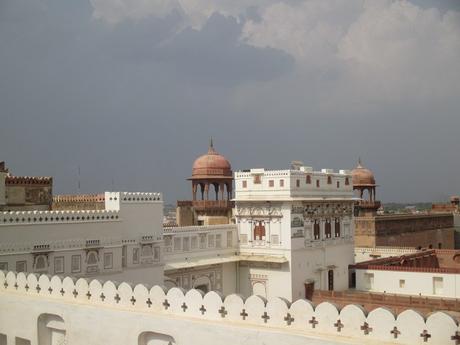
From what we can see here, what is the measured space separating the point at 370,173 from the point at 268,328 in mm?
37266

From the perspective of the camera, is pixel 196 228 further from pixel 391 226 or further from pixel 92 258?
pixel 391 226

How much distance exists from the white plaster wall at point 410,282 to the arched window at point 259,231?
584 centimetres

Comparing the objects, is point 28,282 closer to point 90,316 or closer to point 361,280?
point 90,316

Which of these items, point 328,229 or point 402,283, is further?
point 328,229

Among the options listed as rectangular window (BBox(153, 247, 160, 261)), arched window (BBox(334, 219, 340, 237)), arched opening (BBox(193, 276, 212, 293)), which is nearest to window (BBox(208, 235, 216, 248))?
arched opening (BBox(193, 276, 212, 293))

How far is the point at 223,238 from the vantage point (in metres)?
27.3

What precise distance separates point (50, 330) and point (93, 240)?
6989mm

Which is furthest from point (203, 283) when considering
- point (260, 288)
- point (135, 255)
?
point (135, 255)

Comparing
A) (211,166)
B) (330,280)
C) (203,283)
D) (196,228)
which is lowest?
(330,280)

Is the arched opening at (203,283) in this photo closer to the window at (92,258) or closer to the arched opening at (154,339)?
the window at (92,258)

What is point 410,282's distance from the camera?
1030 inches

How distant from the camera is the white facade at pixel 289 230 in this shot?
25828mm

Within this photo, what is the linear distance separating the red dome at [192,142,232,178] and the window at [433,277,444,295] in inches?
516

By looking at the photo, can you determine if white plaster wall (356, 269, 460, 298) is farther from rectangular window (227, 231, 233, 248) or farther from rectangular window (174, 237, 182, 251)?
rectangular window (174, 237, 182, 251)
